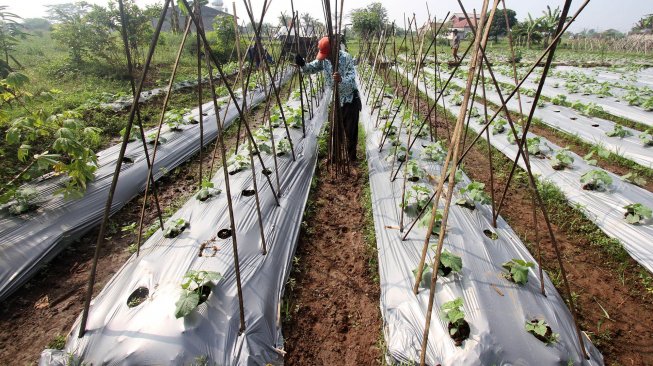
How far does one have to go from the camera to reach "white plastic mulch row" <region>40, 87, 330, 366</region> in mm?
2140

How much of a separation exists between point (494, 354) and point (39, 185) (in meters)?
5.37

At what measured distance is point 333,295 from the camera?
9.89ft

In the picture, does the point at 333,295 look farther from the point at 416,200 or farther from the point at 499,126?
the point at 499,126

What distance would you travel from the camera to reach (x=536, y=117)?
7328mm

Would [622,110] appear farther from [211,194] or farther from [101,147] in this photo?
[101,147]

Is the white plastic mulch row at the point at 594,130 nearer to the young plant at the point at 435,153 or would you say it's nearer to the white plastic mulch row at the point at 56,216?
the young plant at the point at 435,153

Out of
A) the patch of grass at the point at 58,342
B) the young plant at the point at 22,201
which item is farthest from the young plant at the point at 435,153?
the young plant at the point at 22,201

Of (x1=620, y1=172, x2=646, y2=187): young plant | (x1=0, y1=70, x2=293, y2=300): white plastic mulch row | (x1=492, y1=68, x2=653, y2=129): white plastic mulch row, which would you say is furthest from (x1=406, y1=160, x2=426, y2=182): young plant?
(x1=492, y1=68, x2=653, y2=129): white plastic mulch row

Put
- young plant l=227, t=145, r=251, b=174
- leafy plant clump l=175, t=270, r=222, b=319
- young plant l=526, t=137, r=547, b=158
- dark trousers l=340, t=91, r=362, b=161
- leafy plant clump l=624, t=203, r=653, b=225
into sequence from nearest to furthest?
1. leafy plant clump l=175, t=270, r=222, b=319
2. leafy plant clump l=624, t=203, r=653, b=225
3. young plant l=227, t=145, r=251, b=174
4. dark trousers l=340, t=91, r=362, b=161
5. young plant l=526, t=137, r=547, b=158

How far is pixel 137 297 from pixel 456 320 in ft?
8.46

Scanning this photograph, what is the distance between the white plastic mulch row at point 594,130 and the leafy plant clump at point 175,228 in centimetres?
689

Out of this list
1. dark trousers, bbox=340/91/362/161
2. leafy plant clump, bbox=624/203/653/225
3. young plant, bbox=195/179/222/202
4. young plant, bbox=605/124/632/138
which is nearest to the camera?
leafy plant clump, bbox=624/203/653/225

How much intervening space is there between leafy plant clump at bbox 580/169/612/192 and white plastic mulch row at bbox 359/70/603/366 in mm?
1656

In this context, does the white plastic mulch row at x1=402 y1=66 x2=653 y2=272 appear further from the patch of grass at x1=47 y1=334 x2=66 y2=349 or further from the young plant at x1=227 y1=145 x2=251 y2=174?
the patch of grass at x1=47 y1=334 x2=66 y2=349
